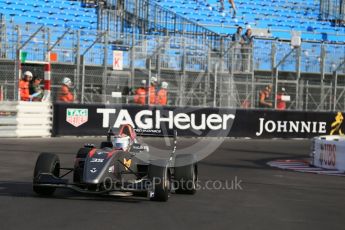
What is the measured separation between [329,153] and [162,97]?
9.07 meters

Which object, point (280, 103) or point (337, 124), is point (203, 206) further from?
point (337, 124)

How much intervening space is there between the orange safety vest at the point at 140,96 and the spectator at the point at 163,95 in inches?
21.3

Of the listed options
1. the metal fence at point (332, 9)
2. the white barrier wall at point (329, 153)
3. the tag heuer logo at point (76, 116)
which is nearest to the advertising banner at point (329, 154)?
the white barrier wall at point (329, 153)

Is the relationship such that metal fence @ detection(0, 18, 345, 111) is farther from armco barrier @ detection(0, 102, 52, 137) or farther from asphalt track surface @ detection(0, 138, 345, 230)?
asphalt track surface @ detection(0, 138, 345, 230)

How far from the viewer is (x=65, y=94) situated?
67.1 feet

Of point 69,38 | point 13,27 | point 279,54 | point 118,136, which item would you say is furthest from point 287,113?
point 118,136

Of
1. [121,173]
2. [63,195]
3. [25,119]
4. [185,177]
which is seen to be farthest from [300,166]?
[25,119]

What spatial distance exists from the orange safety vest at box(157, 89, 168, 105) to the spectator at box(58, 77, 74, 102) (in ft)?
10.3

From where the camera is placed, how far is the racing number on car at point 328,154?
13602 mm

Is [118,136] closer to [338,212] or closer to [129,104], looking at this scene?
[338,212]

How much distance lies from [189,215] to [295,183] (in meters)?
4.28

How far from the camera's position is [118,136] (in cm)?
877

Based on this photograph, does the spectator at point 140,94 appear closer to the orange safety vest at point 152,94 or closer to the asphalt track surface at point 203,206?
the orange safety vest at point 152,94

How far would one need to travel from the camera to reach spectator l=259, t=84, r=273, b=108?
23.2m
